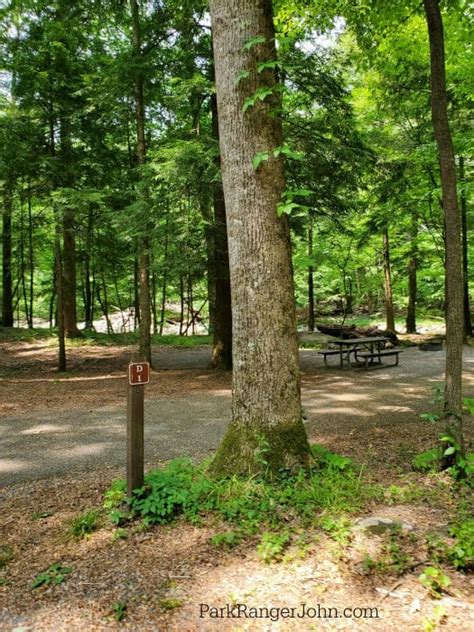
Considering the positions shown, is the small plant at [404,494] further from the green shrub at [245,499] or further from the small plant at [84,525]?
the small plant at [84,525]

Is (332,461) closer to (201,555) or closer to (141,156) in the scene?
(201,555)

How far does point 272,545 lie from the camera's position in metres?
2.87

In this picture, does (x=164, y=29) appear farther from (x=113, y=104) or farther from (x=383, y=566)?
(x=383, y=566)


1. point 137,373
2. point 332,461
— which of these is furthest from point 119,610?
point 332,461

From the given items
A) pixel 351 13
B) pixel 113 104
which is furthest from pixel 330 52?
pixel 113 104

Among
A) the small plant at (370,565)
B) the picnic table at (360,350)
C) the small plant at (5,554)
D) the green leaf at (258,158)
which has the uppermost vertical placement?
the green leaf at (258,158)

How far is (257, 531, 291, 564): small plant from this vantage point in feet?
9.14

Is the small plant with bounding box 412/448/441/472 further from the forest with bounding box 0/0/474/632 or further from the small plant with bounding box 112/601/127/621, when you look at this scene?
the small plant with bounding box 112/601/127/621

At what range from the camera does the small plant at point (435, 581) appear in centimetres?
240

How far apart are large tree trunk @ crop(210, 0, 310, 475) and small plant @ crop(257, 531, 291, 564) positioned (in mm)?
789

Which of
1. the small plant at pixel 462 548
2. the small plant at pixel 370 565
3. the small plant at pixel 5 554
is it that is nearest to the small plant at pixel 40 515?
the small plant at pixel 5 554

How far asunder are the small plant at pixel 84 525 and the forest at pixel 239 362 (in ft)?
0.06

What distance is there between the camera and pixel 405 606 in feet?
7.56

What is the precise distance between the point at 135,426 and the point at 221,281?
7252mm
